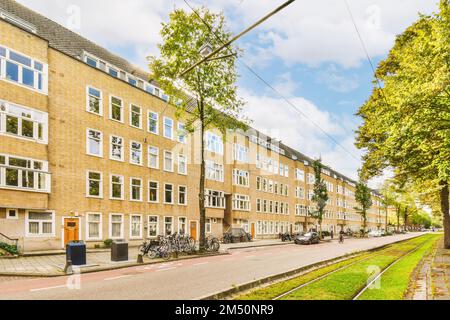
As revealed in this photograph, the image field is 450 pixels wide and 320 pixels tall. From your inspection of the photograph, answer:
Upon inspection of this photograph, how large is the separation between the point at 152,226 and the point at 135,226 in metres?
2.28

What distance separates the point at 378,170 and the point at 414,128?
53.8 ft

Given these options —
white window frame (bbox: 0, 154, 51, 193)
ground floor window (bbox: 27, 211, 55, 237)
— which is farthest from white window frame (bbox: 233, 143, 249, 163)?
white window frame (bbox: 0, 154, 51, 193)

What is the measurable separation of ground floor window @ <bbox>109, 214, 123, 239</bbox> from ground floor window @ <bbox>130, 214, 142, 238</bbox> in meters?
1.13

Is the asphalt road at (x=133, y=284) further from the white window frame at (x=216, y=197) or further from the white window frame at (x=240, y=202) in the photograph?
the white window frame at (x=240, y=202)

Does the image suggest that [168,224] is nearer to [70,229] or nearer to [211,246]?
[211,246]

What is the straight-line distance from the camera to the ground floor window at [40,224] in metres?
22.8

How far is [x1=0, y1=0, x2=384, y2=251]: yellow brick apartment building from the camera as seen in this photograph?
72.6ft

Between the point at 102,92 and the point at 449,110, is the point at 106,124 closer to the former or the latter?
the point at 102,92

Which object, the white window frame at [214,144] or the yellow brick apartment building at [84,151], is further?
the white window frame at [214,144]

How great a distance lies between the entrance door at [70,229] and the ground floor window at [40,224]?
983 mm

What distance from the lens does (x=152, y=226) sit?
3303 cm

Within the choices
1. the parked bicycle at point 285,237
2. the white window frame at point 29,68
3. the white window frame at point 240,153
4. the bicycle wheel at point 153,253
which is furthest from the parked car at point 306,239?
the white window frame at point 29,68

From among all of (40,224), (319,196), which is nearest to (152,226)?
(40,224)
